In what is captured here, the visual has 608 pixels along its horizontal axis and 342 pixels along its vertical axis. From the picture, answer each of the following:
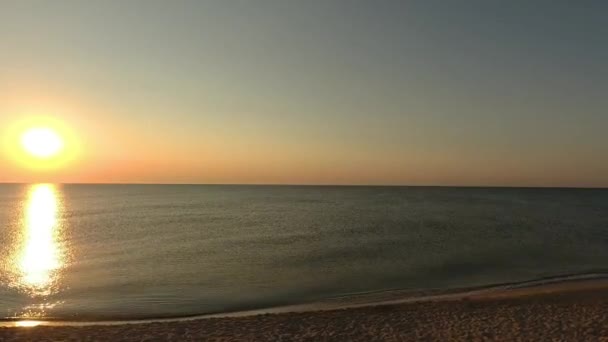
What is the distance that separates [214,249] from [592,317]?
100 ft

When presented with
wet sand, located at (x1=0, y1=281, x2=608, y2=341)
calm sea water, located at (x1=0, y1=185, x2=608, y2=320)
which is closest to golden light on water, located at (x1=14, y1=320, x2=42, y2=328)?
wet sand, located at (x1=0, y1=281, x2=608, y2=341)

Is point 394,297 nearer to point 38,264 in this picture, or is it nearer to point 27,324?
point 27,324

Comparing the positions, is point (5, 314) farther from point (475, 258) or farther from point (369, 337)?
point (475, 258)

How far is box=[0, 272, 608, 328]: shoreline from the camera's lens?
1883 centimetres

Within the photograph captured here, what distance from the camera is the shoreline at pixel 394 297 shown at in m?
18.8

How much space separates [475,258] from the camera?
116ft

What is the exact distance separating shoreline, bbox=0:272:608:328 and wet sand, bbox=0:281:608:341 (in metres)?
1.16

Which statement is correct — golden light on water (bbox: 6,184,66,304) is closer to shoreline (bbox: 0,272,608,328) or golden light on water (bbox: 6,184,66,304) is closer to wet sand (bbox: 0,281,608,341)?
shoreline (bbox: 0,272,608,328)

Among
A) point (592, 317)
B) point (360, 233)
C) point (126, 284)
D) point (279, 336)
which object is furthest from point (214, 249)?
point (592, 317)

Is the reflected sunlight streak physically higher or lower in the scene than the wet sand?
lower

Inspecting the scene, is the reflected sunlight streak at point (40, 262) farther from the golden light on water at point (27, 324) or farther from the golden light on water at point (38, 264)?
the golden light on water at point (27, 324)

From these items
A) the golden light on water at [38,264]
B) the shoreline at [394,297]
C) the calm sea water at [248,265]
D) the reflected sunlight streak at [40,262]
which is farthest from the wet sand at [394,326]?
the reflected sunlight streak at [40,262]

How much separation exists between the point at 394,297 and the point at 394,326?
624cm

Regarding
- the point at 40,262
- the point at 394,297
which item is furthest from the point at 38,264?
the point at 394,297
